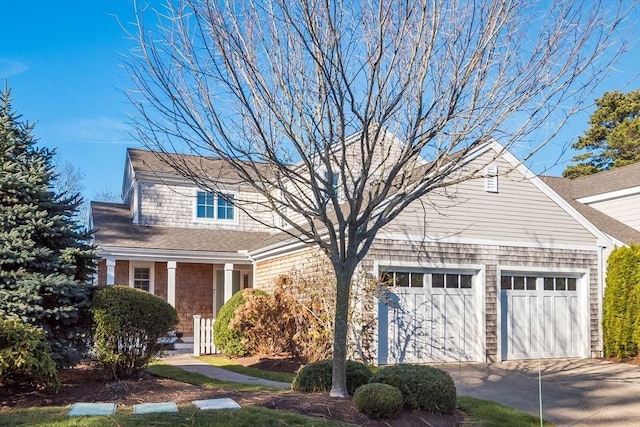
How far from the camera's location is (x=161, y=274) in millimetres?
18609

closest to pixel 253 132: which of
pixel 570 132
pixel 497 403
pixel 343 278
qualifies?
pixel 343 278

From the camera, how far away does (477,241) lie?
13664mm

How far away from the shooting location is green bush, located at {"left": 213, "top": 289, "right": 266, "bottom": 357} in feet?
45.3

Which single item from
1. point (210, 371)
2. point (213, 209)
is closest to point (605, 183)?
point (213, 209)

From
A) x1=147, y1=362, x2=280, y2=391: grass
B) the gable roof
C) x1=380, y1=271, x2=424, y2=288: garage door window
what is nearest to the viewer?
x1=147, y1=362, x2=280, y2=391: grass

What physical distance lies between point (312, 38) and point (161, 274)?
43.4ft

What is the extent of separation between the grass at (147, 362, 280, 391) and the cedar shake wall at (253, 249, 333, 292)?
3.24 meters

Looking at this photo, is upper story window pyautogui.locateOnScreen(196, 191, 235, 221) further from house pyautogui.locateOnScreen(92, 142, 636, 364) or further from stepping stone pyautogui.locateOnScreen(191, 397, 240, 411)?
stepping stone pyautogui.locateOnScreen(191, 397, 240, 411)

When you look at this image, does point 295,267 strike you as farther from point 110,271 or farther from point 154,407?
point 154,407

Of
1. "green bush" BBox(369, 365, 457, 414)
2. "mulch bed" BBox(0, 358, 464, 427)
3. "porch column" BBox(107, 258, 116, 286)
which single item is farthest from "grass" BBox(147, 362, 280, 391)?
"porch column" BBox(107, 258, 116, 286)

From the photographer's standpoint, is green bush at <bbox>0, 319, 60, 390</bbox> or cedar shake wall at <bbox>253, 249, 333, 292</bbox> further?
cedar shake wall at <bbox>253, 249, 333, 292</bbox>

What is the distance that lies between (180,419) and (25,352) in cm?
247

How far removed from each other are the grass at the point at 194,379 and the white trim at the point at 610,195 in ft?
44.1

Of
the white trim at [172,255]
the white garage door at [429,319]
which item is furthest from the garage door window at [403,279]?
the white trim at [172,255]
